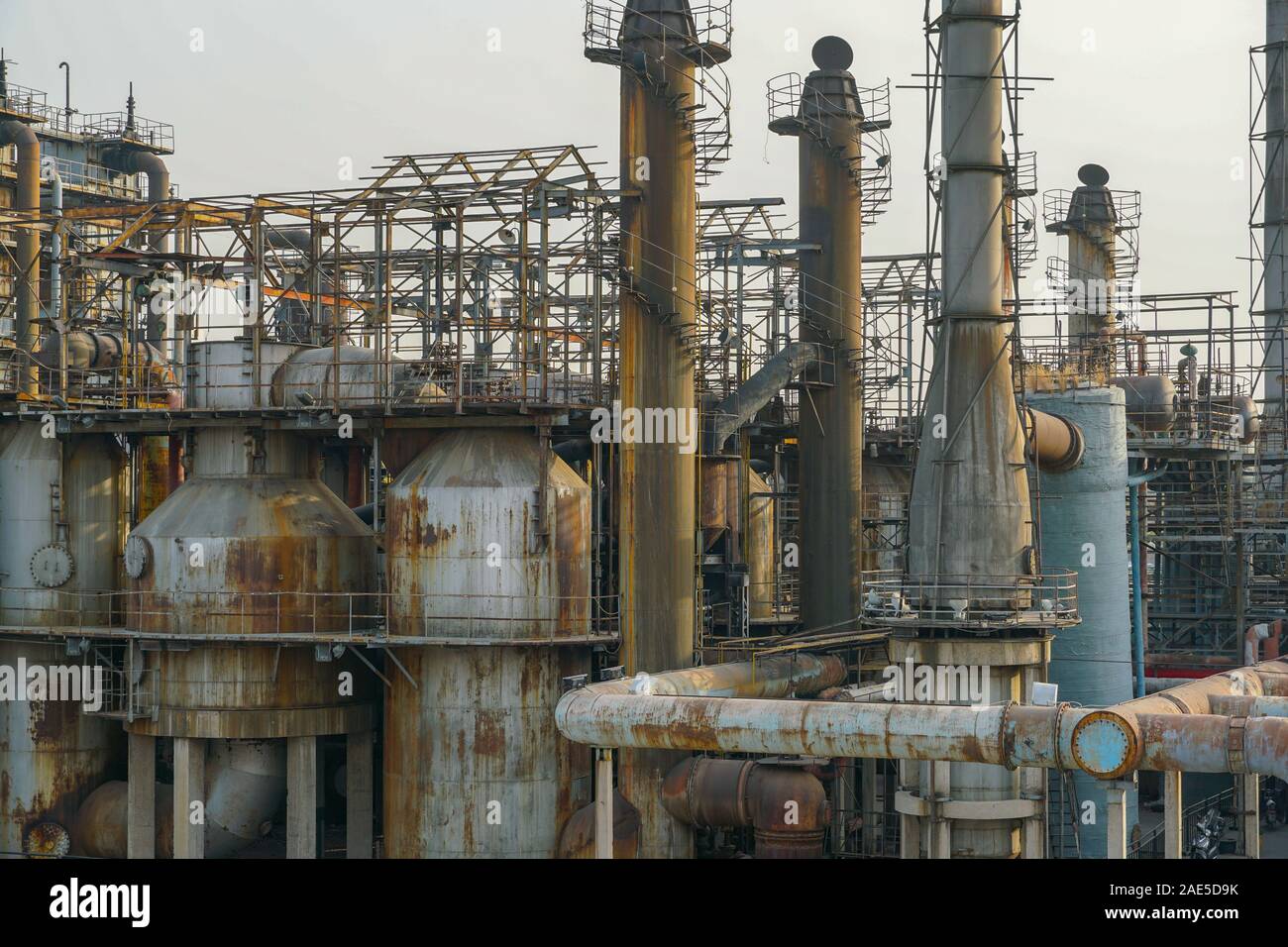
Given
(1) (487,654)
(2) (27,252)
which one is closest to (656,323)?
(1) (487,654)

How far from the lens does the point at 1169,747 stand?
84.6 feet

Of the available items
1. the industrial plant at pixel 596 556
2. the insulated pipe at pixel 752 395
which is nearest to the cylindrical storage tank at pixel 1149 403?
the industrial plant at pixel 596 556

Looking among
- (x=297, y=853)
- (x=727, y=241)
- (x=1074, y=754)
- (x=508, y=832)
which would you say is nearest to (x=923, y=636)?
(x=1074, y=754)

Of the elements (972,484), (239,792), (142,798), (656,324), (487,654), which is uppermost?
(656,324)

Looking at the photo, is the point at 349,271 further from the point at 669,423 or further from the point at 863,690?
the point at 863,690

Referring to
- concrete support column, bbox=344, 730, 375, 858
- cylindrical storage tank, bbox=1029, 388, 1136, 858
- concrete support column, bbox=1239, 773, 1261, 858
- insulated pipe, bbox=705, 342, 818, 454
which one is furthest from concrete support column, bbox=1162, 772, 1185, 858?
concrete support column, bbox=344, 730, 375, 858

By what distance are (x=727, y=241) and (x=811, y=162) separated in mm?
3990

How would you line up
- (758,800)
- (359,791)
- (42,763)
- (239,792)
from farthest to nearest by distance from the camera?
1. (42,763)
2. (359,791)
3. (239,792)
4. (758,800)

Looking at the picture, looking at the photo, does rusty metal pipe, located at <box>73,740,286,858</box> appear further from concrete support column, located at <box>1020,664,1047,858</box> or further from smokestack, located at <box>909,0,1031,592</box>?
concrete support column, located at <box>1020,664,1047,858</box>

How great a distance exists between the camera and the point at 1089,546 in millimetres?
38938

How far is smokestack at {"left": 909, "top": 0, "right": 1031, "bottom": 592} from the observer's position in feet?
108

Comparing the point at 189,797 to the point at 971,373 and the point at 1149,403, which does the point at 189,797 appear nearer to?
the point at 971,373

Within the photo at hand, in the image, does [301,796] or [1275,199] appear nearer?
[301,796]

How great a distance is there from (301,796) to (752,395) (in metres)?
13.7
